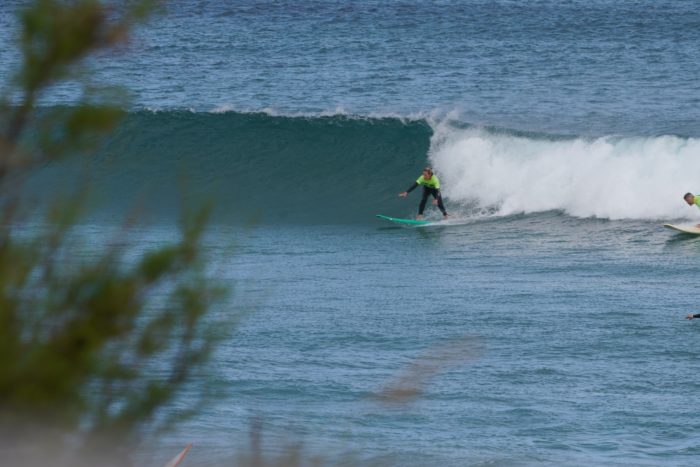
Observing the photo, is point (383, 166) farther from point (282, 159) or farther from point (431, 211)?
point (431, 211)

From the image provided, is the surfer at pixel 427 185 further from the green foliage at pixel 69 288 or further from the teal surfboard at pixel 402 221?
the green foliage at pixel 69 288

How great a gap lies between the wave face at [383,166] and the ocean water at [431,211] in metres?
0.07

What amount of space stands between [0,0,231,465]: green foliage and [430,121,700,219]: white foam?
66.8ft

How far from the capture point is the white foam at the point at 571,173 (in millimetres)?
23359

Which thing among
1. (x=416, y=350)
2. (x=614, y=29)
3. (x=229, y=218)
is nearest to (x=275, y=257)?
(x=416, y=350)

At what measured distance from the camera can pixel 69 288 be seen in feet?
8.98

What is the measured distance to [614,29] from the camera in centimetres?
4628

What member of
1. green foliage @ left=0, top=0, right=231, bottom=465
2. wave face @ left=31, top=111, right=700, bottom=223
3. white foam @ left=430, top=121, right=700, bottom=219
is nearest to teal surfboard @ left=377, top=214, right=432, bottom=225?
wave face @ left=31, top=111, right=700, bottom=223

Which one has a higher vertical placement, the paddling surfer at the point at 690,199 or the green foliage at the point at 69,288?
the green foliage at the point at 69,288

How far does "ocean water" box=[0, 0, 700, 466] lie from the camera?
27.7 feet

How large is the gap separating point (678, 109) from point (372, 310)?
824 inches

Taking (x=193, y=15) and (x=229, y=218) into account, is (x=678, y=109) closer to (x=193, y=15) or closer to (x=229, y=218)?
(x=193, y=15)

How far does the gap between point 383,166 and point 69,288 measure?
78.3 feet

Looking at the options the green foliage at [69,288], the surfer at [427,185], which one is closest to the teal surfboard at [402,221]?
the surfer at [427,185]
